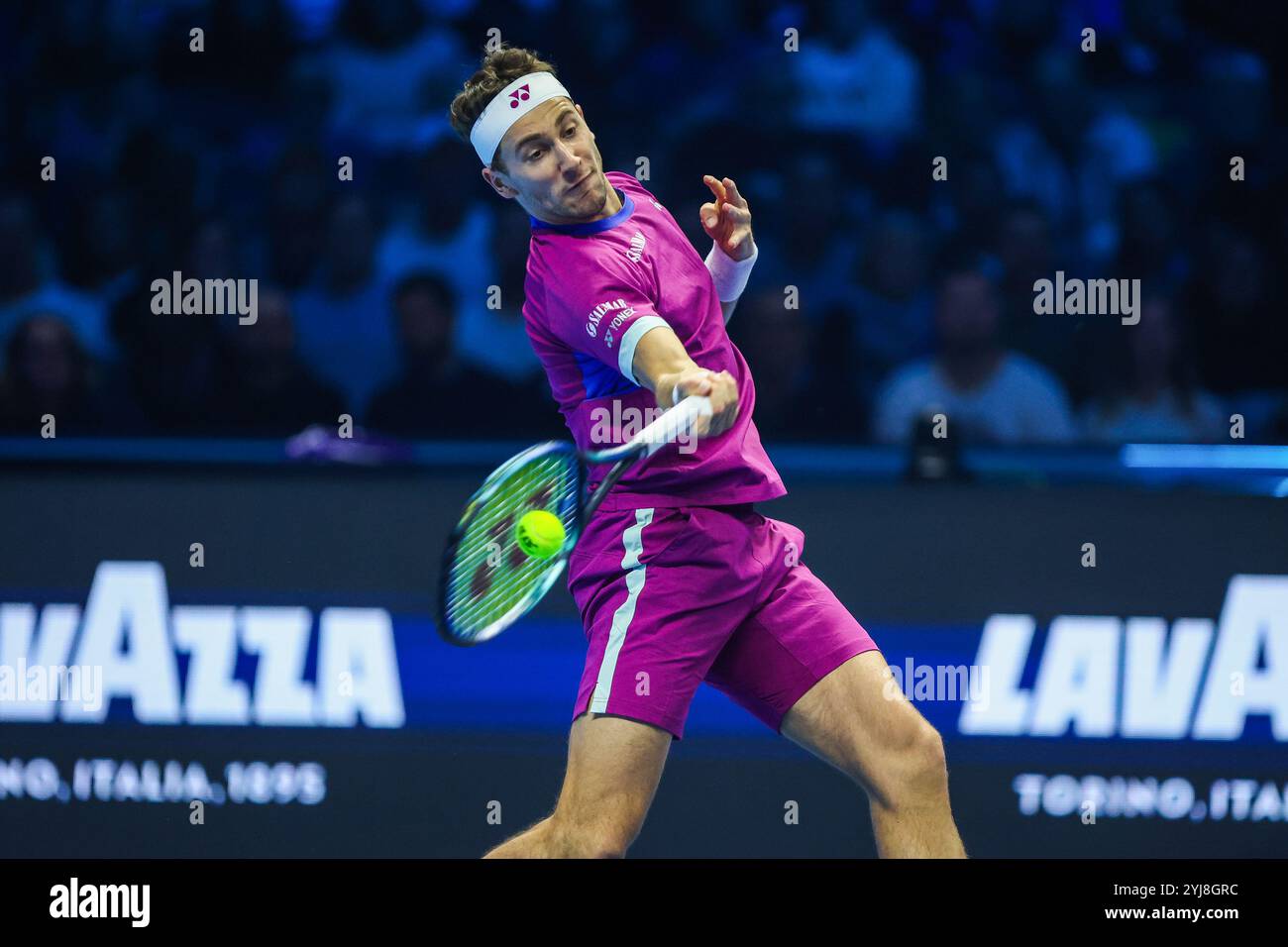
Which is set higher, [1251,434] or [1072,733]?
[1251,434]

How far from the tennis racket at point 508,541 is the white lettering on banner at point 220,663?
161 centimetres

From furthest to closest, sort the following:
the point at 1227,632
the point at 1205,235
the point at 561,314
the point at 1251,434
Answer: the point at 1205,235 < the point at 1251,434 < the point at 1227,632 < the point at 561,314

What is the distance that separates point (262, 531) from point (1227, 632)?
9.43 feet

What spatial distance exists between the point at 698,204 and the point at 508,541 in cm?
294

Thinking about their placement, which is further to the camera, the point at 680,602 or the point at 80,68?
the point at 80,68

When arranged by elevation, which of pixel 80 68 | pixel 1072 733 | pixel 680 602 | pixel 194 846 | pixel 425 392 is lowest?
pixel 194 846

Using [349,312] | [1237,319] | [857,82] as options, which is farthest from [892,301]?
[349,312]

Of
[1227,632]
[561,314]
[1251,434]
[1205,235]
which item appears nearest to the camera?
[561,314]

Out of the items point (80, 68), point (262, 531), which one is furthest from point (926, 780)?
point (80, 68)

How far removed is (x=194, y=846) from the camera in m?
5.12

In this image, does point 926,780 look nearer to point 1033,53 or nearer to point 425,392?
point 425,392

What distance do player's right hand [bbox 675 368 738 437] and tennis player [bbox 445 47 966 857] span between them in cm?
19

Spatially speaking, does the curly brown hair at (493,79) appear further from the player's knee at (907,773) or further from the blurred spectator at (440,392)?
the blurred spectator at (440,392)

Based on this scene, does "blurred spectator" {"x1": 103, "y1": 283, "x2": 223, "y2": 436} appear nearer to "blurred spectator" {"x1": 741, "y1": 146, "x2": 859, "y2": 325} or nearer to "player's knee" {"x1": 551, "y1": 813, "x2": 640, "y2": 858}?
"blurred spectator" {"x1": 741, "y1": 146, "x2": 859, "y2": 325}
